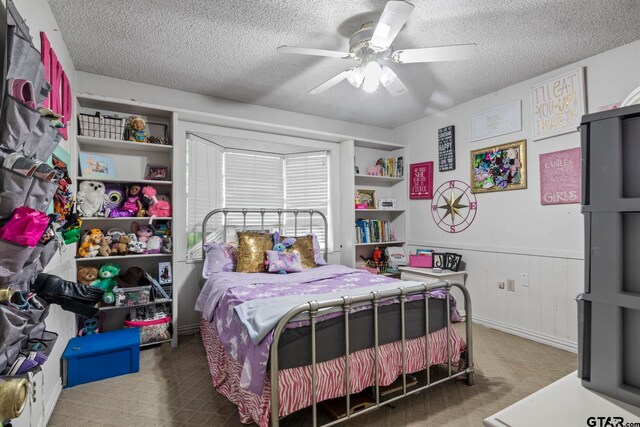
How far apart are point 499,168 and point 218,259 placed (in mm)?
3015

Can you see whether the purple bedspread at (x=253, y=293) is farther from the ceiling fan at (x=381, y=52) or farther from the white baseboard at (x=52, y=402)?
the ceiling fan at (x=381, y=52)

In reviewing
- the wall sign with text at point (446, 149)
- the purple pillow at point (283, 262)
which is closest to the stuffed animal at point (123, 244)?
the purple pillow at point (283, 262)

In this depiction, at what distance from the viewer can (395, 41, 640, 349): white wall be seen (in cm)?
264

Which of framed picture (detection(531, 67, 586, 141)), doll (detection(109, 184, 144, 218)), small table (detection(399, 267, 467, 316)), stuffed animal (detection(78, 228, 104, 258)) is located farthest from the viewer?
small table (detection(399, 267, 467, 316))

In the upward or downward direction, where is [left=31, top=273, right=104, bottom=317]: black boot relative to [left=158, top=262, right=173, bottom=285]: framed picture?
upward

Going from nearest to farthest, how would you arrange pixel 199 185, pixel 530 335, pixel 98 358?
pixel 98 358, pixel 530 335, pixel 199 185

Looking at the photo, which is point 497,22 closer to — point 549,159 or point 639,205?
point 549,159

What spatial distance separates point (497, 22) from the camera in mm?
2164

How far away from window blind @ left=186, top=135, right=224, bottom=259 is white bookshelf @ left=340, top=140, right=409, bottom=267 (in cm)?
157

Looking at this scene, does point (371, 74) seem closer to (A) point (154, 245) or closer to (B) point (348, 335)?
(B) point (348, 335)

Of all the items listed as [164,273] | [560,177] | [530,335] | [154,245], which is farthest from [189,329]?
[560,177]

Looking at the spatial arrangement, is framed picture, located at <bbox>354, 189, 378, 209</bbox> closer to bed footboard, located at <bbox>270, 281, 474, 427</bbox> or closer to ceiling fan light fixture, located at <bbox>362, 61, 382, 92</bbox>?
ceiling fan light fixture, located at <bbox>362, 61, 382, 92</bbox>

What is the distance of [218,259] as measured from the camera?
3031 millimetres

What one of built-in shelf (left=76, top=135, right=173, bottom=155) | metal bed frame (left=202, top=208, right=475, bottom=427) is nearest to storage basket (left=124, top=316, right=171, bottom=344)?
built-in shelf (left=76, top=135, right=173, bottom=155)
